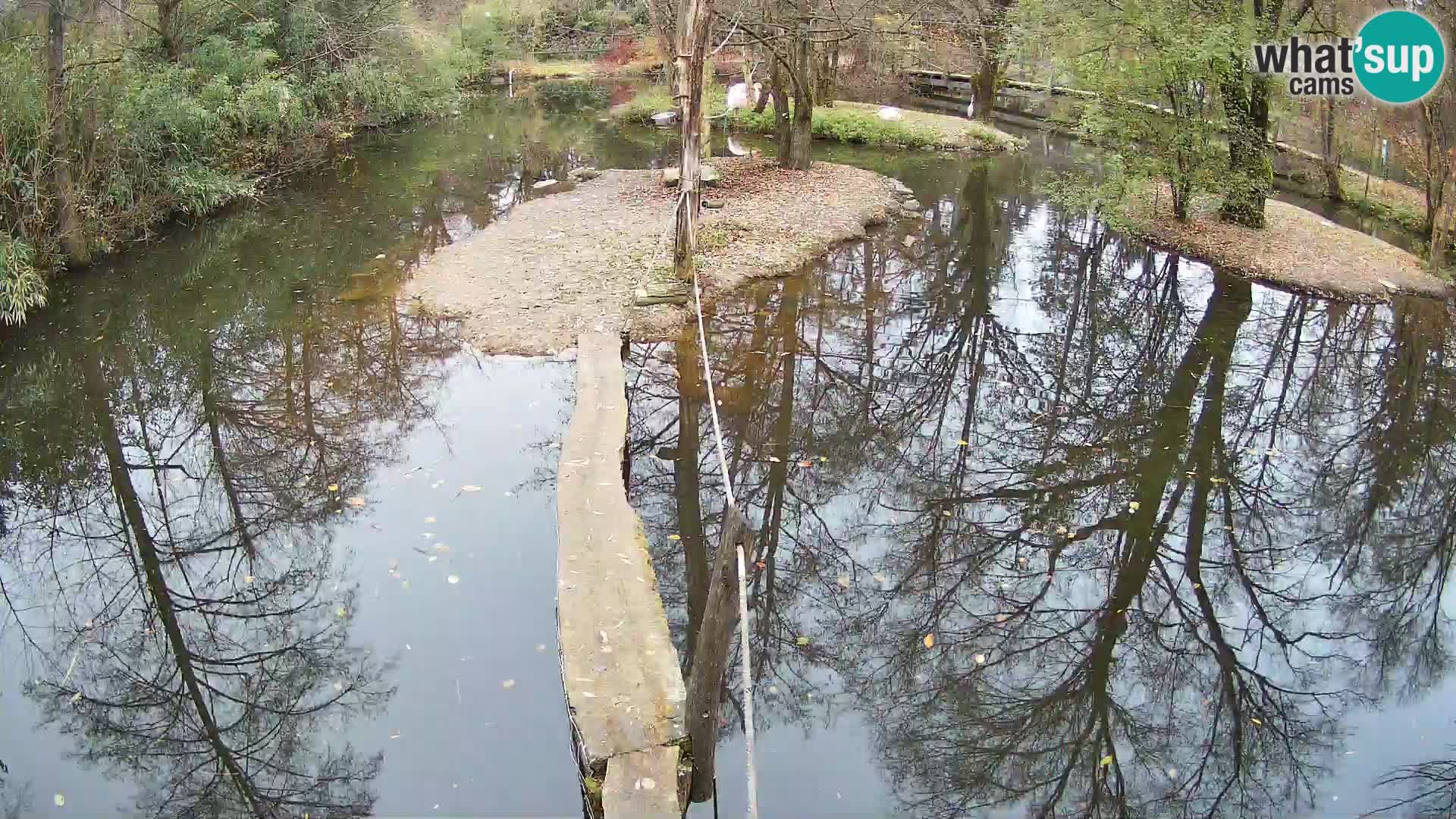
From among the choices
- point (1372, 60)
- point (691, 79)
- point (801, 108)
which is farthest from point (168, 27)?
point (1372, 60)

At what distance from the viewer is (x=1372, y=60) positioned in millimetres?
15227

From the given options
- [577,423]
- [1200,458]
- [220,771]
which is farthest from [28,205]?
[1200,458]

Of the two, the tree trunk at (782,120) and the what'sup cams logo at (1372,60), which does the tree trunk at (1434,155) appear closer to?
the what'sup cams logo at (1372,60)

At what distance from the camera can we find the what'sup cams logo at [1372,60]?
1386 cm

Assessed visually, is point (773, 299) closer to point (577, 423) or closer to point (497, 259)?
point (497, 259)

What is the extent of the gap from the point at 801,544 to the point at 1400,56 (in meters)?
13.4

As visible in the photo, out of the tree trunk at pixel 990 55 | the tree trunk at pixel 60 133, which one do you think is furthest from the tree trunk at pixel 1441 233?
the tree trunk at pixel 60 133

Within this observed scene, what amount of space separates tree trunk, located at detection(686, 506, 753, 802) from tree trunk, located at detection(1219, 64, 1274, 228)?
13152 mm

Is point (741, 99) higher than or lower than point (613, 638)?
higher

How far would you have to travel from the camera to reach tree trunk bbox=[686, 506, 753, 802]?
14.5 feet

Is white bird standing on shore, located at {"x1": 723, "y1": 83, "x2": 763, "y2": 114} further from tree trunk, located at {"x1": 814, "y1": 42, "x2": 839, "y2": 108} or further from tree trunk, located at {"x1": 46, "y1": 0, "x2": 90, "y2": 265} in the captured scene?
tree trunk, located at {"x1": 46, "y1": 0, "x2": 90, "y2": 265}

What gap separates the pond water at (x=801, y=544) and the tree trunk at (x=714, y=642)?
618 mm

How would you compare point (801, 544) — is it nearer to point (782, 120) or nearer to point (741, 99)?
point (782, 120)

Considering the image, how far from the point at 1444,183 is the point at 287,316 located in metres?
15.7
